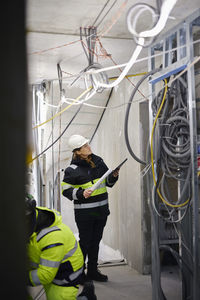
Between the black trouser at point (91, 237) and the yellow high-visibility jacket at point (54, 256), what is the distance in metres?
1.36

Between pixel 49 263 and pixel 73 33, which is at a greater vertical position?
pixel 73 33

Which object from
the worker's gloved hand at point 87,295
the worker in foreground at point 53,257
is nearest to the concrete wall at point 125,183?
the worker's gloved hand at point 87,295

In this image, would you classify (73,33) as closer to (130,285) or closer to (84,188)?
(84,188)

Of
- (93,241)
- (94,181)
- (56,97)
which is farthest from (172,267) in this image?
(56,97)

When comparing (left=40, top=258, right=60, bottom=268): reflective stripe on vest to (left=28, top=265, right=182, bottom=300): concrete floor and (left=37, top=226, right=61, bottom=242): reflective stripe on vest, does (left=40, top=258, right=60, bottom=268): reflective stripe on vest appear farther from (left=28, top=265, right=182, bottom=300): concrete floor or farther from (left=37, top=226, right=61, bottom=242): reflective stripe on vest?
(left=28, top=265, right=182, bottom=300): concrete floor

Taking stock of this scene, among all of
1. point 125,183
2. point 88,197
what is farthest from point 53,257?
point 125,183

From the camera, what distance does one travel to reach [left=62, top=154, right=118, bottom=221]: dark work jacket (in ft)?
10.7

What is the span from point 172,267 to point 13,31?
11.7ft

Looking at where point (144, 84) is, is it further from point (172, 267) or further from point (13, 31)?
point (13, 31)

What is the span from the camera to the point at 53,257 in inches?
67.4

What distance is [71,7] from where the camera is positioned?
234 cm

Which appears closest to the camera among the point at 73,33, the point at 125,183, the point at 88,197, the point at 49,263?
the point at 49,263

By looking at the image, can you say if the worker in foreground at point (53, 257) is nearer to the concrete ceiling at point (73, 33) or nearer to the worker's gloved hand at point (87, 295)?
the worker's gloved hand at point (87, 295)

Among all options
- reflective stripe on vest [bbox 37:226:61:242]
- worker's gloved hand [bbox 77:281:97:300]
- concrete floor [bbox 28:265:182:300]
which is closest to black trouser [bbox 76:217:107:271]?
concrete floor [bbox 28:265:182:300]
